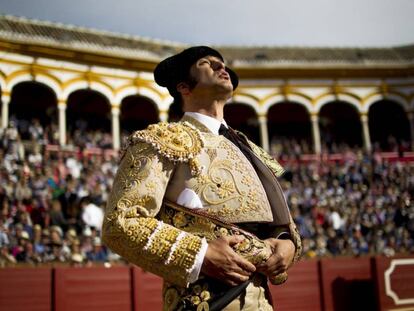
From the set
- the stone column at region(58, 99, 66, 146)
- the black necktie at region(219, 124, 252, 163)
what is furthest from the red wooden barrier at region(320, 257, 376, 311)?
the stone column at region(58, 99, 66, 146)

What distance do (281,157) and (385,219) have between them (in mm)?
4875

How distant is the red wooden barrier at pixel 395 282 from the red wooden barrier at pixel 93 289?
11.3 feet

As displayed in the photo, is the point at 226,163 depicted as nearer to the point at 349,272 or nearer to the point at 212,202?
the point at 212,202

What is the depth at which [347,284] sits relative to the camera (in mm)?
7609

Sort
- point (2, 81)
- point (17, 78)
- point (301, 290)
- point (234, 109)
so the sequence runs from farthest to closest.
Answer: point (234, 109) → point (17, 78) → point (2, 81) → point (301, 290)

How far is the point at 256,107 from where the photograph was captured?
18.0 m

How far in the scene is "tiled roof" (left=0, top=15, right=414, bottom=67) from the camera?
15.4 metres

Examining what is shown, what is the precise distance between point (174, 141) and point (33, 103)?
51.4 ft

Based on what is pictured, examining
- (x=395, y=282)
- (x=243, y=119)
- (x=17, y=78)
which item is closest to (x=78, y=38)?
(x=17, y=78)

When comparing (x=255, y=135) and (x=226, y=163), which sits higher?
(x=255, y=135)

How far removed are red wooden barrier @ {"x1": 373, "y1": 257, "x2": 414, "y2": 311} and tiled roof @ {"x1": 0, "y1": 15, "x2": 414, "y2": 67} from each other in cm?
1056

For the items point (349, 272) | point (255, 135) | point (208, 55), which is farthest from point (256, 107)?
A: point (208, 55)

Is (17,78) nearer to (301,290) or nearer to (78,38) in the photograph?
(78,38)

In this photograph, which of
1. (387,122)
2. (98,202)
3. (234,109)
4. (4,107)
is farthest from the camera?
(387,122)
